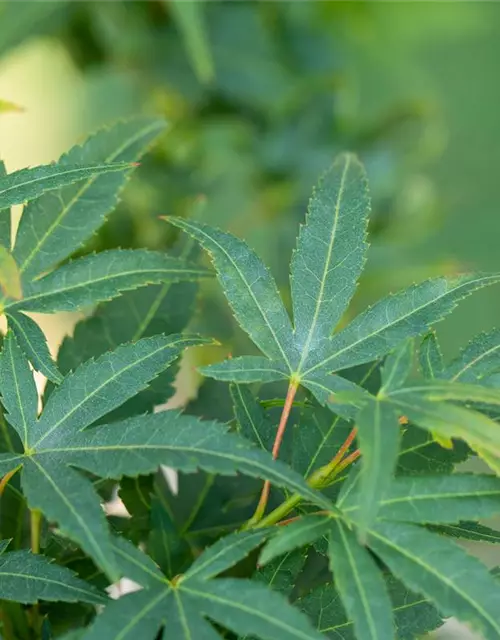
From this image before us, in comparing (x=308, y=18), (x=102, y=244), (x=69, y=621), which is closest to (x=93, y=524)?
(x=69, y=621)

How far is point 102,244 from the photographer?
981mm

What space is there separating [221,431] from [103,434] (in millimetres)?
58

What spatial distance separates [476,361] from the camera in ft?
1.31

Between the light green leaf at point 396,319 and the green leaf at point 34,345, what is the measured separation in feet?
0.43

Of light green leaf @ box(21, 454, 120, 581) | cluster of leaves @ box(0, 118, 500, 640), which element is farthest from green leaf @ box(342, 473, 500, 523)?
light green leaf @ box(21, 454, 120, 581)

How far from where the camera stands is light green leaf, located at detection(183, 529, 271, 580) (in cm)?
36

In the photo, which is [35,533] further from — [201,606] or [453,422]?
[453,422]

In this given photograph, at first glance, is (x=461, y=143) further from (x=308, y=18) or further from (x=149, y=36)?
(x=149, y=36)

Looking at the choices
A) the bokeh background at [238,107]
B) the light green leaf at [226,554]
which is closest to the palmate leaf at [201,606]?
the light green leaf at [226,554]

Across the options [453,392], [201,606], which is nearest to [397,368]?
[453,392]

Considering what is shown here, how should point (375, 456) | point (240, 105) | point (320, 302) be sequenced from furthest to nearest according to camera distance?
1. point (240, 105)
2. point (320, 302)
3. point (375, 456)

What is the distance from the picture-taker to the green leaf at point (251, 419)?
42 cm

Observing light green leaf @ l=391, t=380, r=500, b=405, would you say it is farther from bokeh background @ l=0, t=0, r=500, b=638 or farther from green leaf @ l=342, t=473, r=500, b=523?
bokeh background @ l=0, t=0, r=500, b=638

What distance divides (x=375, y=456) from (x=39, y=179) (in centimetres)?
21
